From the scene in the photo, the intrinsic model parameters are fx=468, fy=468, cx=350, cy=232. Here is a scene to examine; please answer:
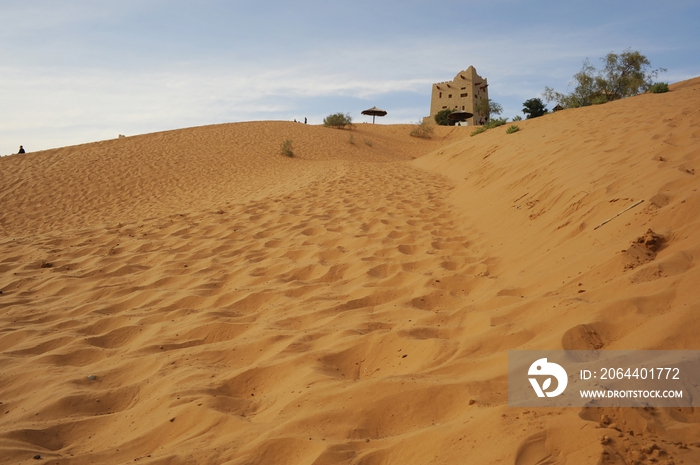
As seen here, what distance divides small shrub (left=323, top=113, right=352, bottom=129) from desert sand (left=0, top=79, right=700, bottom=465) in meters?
24.7

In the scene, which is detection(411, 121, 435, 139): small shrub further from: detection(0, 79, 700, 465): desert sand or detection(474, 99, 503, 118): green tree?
detection(0, 79, 700, 465): desert sand

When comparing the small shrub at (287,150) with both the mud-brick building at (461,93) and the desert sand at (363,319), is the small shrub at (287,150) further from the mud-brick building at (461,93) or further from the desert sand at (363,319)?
the mud-brick building at (461,93)

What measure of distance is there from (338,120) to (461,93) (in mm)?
15235

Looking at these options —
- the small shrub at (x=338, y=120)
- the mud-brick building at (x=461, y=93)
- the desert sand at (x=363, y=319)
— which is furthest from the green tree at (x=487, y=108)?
the desert sand at (x=363, y=319)

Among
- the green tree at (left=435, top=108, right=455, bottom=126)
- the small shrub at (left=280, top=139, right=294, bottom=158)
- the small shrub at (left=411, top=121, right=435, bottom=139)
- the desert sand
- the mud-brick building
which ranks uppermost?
the mud-brick building

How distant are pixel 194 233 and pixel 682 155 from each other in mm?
5219

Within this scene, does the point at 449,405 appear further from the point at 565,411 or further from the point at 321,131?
the point at 321,131

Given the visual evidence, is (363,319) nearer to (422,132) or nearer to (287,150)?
(287,150)

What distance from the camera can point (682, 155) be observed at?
418cm

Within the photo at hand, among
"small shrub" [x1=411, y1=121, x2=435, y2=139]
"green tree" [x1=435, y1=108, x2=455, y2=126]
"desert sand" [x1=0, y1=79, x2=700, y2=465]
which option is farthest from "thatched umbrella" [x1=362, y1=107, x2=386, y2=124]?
"desert sand" [x1=0, y1=79, x2=700, y2=465]

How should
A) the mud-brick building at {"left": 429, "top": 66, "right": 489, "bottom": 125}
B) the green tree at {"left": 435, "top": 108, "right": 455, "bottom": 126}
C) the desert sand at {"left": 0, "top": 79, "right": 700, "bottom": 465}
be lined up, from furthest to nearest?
1. the mud-brick building at {"left": 429, "top": 66, "right": 489, "bottom": 125}
2. the green tree at {"left": 435, "top": 108, "right": 455, "bottom": 126}
3. the desert sand at {"left": 0, "top": 79, "right": 700, "bottom": 465}

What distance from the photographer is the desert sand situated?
1897 millimetres

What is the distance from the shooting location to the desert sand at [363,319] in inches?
74.7

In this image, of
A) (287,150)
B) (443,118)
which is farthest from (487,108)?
(287,150)
